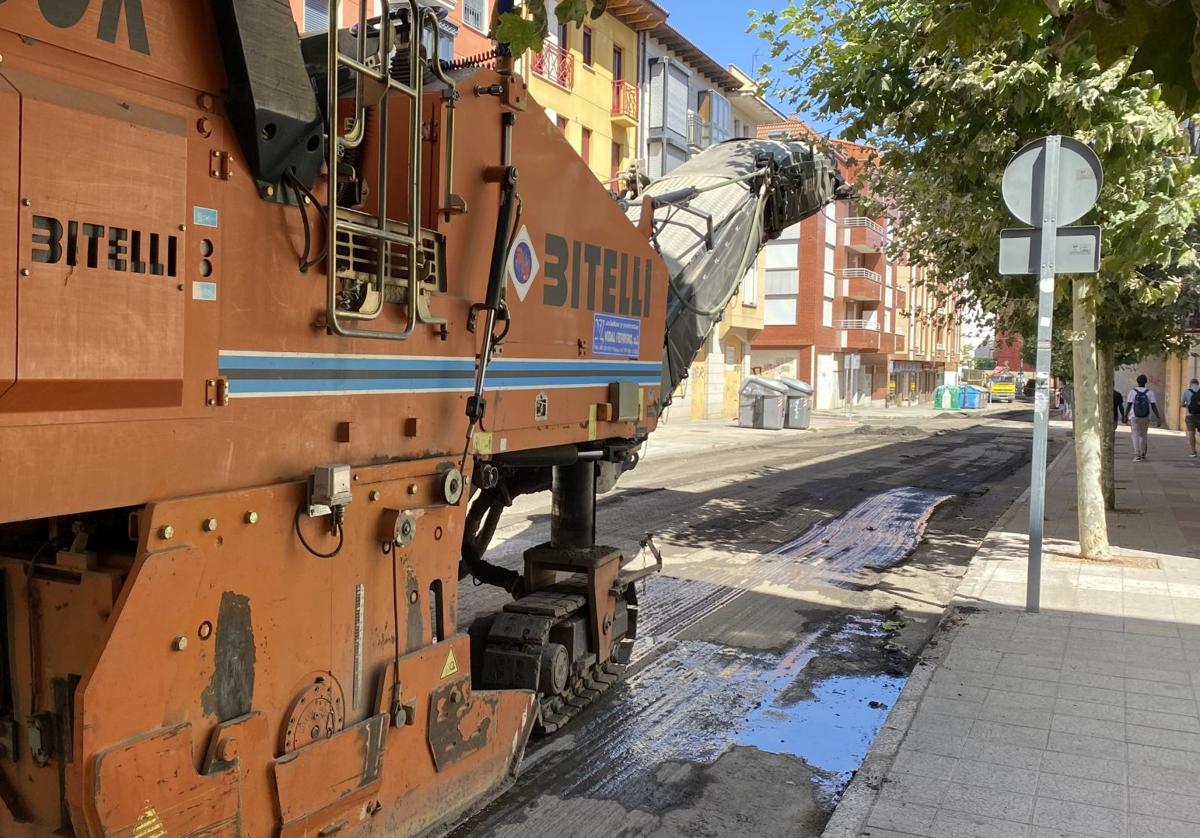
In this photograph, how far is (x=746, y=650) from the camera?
6344 mm

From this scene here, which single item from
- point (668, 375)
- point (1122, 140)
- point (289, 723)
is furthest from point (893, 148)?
point (289, 723)

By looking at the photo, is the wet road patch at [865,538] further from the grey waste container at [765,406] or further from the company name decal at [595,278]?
the grey waste container at [765,406]

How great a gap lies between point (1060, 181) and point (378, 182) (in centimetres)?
543

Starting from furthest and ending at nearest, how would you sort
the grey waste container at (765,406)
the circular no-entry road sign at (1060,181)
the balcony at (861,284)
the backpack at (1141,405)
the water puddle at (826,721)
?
the balcony at (861,284), the grey waste container at (765,406), the backpack at (1141,405), the circular no-entry road sign at (1060,181), the water puddle at (826,721)

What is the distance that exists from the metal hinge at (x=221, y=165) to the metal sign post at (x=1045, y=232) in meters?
5.81

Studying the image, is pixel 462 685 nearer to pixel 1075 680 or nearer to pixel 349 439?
pixel 349 439

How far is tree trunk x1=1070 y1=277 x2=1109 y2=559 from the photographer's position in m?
8.84

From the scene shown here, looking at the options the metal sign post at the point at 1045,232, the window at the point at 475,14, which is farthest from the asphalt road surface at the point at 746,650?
the window at the point at 475,14

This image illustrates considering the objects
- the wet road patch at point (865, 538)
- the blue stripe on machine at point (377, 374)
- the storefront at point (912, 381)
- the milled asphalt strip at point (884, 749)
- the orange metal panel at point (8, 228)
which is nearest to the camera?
the orange metal panel at point (8, 228)

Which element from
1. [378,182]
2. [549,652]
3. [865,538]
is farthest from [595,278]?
[865,538]

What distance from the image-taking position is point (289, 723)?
9.57ft

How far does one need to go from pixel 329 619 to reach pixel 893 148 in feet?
27.0

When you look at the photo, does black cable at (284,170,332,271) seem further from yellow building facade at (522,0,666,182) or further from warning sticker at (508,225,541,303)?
yellow building facade at (522,0,666,182)

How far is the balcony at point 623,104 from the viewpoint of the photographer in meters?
29.0
